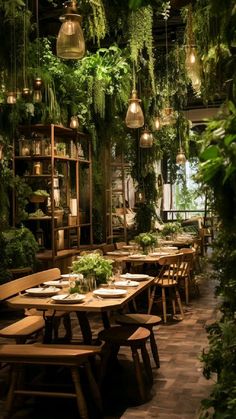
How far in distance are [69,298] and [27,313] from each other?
126cm

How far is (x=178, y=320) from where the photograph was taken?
6.21 m

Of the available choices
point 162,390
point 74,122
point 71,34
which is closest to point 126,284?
point 162,390

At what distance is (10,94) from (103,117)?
3.04m

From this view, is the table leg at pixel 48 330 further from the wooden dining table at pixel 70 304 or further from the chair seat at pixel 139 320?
the chair seat at pixel 139 320

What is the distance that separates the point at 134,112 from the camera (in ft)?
17.8

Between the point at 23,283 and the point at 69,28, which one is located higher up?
the point at 69,28

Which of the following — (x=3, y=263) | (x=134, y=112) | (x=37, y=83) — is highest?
(x=37, y=83)

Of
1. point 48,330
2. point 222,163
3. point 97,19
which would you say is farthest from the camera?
point 97,19

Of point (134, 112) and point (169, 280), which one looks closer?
point (134, 112)

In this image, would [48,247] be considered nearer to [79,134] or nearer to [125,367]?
[79,134]

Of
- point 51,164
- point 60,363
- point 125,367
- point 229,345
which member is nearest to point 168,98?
point 51,164

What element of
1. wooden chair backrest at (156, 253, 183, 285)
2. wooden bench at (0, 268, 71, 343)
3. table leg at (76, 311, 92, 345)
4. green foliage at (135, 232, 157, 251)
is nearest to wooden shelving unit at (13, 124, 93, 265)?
green foliage at (135, 232, 157, 251)

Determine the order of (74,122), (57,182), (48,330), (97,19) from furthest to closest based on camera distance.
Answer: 1. (57,182)
2. (74,122)
3. (97,19)
4. (48,330)

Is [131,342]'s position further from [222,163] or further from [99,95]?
[99,95]
